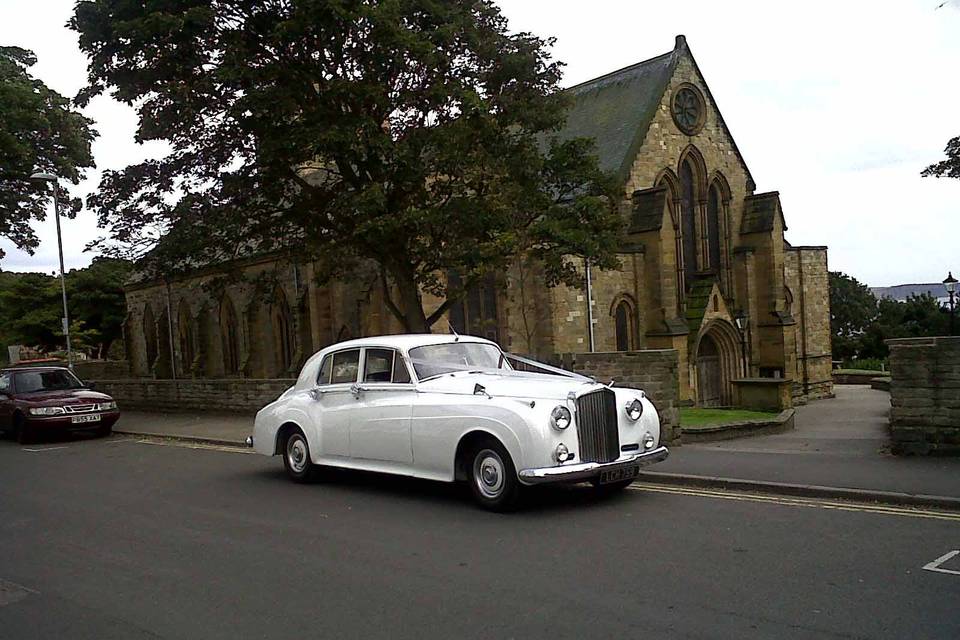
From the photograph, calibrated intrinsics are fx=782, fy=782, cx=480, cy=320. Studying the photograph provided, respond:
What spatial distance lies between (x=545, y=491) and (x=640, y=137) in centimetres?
2220

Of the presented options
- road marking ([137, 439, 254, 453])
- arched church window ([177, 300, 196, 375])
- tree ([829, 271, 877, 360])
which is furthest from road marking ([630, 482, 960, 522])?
tree ([829, 271, 877, 360])

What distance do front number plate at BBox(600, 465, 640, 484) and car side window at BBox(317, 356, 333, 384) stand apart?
4.02m

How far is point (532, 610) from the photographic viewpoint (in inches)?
197

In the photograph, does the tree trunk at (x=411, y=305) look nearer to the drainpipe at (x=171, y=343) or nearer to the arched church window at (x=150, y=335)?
the drainpipe at (x=171, y=343)

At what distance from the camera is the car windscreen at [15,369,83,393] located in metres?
17.6

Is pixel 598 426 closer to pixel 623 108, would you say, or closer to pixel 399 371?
pixel 399 371

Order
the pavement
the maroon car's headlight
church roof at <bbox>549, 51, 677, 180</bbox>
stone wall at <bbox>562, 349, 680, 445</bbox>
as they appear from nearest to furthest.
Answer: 1. the pavement
2. stone wall at <bbox>562, 349, 680, 445</bbox>
3. the maroon car's headlight
4. church roof at <bbox>549, 51, 677, 180</bbox>

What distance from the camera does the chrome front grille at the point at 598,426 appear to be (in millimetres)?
7715

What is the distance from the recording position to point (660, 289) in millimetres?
26859

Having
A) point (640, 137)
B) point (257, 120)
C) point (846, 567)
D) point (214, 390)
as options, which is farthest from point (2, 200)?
point (846, 567)

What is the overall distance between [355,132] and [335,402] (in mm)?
7178

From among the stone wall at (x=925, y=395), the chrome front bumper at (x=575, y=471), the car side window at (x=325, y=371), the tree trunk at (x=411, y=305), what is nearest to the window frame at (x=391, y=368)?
the car side window at (x=325, y=371)

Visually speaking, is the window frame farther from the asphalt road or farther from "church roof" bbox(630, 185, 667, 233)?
"church roof" bbox(630, 185, 667, 233)

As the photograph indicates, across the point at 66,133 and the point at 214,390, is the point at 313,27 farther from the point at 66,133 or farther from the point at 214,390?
the point at 66,133
